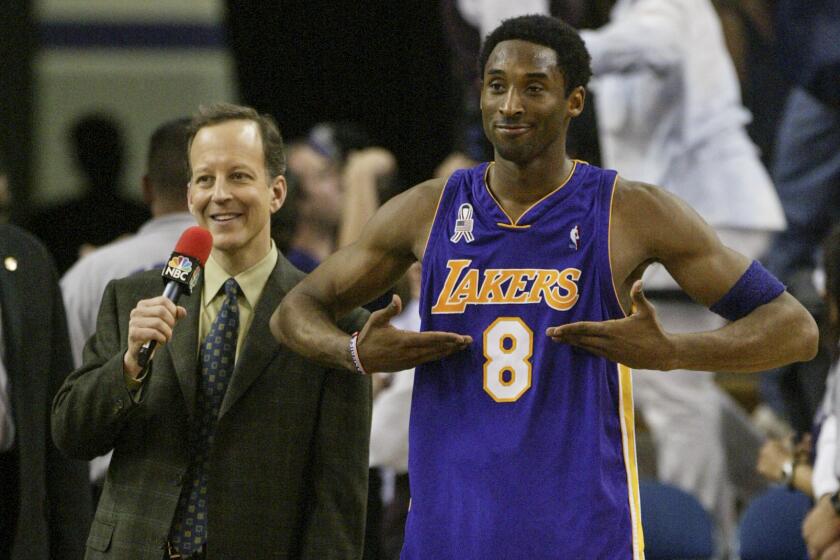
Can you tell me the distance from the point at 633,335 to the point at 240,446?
1.02 meters

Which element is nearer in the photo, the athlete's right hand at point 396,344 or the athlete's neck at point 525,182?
the athlete's right hand at point 396,344

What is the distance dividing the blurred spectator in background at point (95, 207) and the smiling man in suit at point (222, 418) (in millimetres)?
3349

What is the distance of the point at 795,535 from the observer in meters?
5.56

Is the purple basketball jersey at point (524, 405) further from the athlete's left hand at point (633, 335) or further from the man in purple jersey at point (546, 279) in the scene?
the athlete's left hand at point (633, 335)

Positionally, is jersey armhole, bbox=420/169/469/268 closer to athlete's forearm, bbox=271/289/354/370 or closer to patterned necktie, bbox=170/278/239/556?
athlete's forearm, bbox=271/289/354/370

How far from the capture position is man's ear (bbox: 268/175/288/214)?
3934mm

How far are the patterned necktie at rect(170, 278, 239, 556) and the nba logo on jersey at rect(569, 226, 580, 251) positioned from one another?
0.90m

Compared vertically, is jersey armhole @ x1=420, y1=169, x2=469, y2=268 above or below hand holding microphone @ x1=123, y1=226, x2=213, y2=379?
above

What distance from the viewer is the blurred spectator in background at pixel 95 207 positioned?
7.14 m

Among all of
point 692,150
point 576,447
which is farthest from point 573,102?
point 692,150

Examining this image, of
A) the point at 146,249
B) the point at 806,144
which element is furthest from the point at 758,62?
the point at 146,249

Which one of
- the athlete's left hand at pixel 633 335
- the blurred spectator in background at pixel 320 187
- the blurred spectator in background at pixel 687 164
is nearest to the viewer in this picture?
the athlete's left hand at pixel 633 335

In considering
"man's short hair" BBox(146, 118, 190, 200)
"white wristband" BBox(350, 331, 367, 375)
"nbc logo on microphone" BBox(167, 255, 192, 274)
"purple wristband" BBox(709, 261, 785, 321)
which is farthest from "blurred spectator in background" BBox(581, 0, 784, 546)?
"nbc logo on microphone" BBox(167, 255, 192, 274)

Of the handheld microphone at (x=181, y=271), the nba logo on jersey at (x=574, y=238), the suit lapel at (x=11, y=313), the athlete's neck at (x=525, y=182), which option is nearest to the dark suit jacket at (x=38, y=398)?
the suit lapel at (x=11, y=313)
